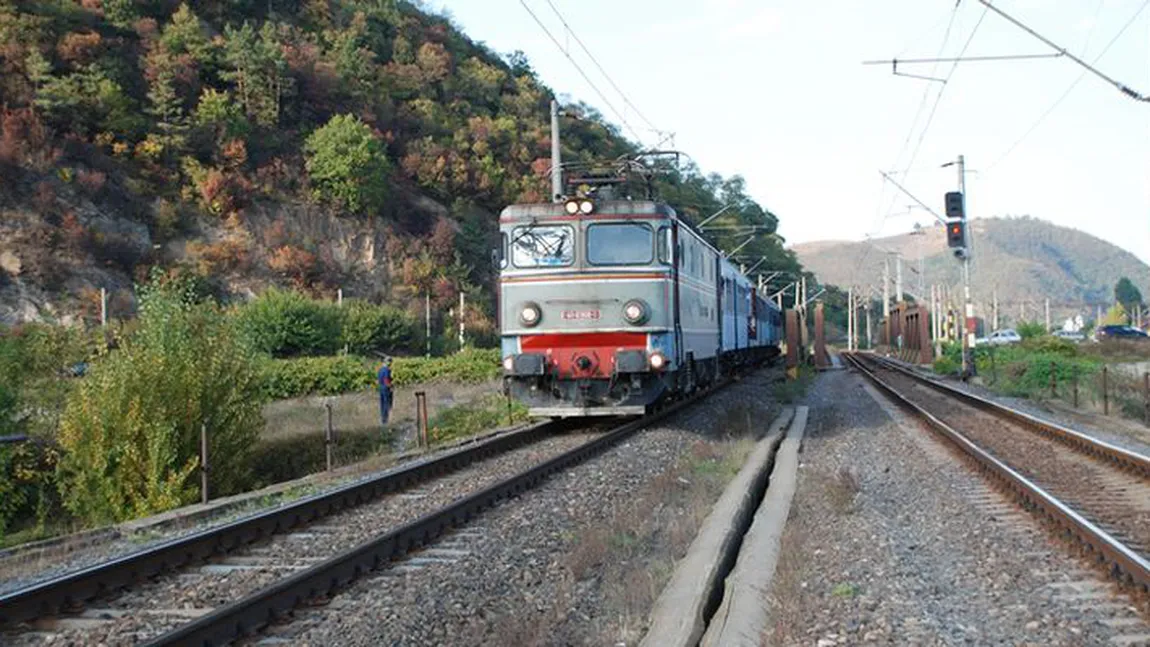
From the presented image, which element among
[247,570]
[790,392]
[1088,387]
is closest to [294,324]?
[790,392]

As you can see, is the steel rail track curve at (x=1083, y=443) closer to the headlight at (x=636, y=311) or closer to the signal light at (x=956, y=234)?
the headlight at (x=636, y=311)

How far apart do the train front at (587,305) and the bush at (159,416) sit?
4.20 m

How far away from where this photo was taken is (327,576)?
7.20 metres

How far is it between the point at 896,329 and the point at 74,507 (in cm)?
6230

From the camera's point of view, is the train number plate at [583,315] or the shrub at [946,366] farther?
the shrub at [946,366]

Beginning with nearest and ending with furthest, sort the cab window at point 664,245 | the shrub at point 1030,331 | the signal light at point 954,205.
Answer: the cab window at point 664,245 < the signal light at point 954,205 < the shrub at point 1030,331

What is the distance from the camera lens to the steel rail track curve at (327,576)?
19.2ft

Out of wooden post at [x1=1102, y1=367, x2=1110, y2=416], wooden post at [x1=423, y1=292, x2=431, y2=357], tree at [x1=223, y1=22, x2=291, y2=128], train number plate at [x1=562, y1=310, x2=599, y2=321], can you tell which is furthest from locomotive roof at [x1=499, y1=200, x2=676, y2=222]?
tree at [x1=223, y1=22, x2=291, y2=128]

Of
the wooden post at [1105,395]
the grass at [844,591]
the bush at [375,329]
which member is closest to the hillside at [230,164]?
the bush at [375,329]

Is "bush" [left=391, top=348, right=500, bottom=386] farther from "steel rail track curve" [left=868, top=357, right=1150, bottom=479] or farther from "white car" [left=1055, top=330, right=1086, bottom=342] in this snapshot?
"white car" [left=1055, top=330, right=1086, bottom=342]

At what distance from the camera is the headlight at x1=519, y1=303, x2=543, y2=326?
1694cm

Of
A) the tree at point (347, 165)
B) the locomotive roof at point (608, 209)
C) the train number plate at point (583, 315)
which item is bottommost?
→ the train number plate at point (583, 315)

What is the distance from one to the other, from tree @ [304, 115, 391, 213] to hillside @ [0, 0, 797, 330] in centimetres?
11

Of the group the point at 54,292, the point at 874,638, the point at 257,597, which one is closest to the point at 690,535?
the point at 874,638
